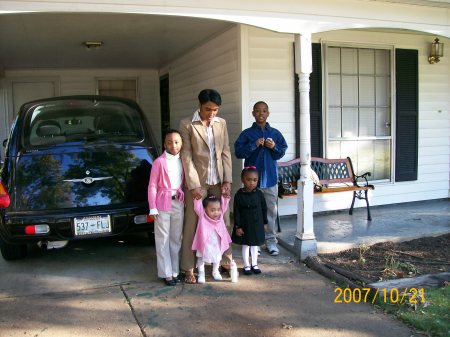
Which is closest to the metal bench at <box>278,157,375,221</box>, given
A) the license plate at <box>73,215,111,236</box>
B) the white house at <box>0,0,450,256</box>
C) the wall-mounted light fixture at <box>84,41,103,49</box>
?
the white house at <box>0,0,450,256</box>

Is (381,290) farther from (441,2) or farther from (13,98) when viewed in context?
(13,98)

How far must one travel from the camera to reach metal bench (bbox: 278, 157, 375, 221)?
6.41 m

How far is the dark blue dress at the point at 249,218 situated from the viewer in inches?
175

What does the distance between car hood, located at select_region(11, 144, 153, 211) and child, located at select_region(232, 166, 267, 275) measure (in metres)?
0.98

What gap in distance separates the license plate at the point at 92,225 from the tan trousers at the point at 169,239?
0.61 m

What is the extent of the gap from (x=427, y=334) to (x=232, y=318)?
141 cm

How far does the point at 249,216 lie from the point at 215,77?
3.21 meters

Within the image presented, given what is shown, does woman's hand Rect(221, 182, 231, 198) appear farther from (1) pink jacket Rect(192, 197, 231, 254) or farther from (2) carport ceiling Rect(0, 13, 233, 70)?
(2) carport ceiling Rect(0, 13, 233, 70)

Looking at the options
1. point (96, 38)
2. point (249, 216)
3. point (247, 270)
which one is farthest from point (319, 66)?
point (247, 270)

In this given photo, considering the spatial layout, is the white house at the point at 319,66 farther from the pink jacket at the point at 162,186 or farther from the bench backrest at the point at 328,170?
the pink jacket at the point at 162,186

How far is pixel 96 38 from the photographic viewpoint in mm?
7199
